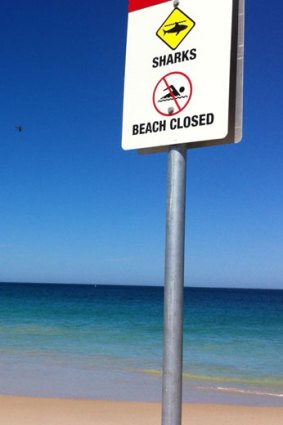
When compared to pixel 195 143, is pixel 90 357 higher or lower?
higher

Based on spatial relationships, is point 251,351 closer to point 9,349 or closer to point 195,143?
point 9,349

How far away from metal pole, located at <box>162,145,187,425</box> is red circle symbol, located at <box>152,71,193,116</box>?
6.5 inches

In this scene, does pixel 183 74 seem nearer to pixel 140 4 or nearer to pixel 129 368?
pixel 140 4

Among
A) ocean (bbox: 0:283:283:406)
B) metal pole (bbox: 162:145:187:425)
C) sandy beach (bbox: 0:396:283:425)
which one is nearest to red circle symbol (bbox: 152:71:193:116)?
metal pole (bbox: 162:145:187:425)

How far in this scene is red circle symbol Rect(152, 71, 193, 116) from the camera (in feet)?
4.93

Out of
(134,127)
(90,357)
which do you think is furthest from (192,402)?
(134,127)

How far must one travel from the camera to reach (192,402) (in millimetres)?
9648

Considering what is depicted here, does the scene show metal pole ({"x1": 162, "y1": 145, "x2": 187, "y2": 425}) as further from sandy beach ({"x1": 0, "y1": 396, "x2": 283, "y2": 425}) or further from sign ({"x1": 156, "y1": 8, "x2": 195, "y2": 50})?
sandy beach ({"x1": 0, "y1": 396, "x2": 283, "y2": 425})

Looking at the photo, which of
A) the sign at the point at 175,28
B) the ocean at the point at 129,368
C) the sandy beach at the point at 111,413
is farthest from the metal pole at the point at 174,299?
the ocean at the point at 129,368

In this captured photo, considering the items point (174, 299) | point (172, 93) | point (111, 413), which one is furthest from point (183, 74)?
point (111, 413)

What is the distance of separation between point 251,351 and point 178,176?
63.4 feet

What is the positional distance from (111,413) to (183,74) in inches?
308

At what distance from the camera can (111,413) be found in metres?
8.55

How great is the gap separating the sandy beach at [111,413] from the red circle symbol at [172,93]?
23.1 feet
